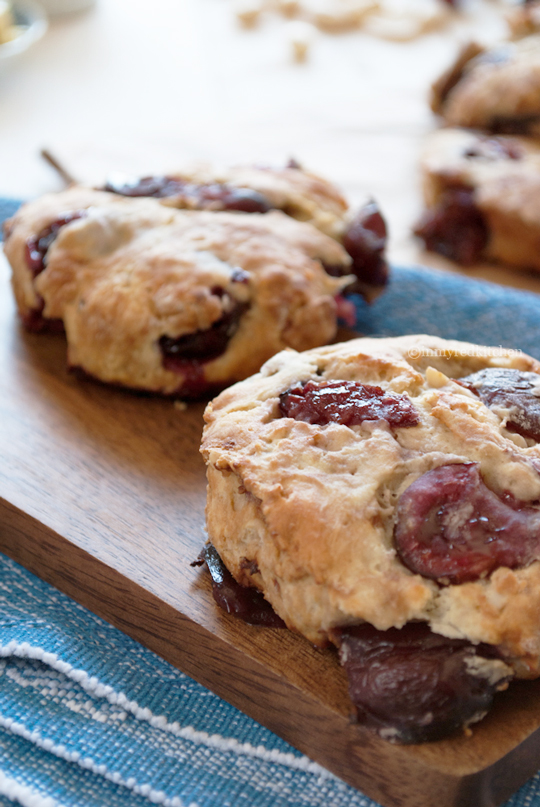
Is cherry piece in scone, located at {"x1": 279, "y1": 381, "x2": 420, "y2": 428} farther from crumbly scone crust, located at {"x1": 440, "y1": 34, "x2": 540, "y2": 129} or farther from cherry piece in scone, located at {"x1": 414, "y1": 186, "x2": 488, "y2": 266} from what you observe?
crumbly scone crust, located at {"x1": 440, "y1": 34, "x2": 540, "y2": 129}

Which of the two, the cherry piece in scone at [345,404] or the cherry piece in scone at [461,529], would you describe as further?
the cherry piece in scone at [345,404]

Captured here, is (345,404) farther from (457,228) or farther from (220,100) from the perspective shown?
(220,100)

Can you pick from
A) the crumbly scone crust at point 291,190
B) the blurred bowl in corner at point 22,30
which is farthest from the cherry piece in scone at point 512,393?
the blurred bowl in corner at point 22,30

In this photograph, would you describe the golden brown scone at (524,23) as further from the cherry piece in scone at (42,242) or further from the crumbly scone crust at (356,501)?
the crumbly scone crust at (356,501)

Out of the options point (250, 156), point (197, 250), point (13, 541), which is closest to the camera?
point (13, 541)

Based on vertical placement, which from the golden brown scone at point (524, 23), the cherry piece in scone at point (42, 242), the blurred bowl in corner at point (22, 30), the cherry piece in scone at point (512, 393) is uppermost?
the blurred bowl in corner at point (22, 30)

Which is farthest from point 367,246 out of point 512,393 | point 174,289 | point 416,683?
point 416,683

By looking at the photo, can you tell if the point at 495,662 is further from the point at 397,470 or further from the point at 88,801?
the point at 88,801

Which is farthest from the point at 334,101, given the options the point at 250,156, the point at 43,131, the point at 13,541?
the point at 13,541
